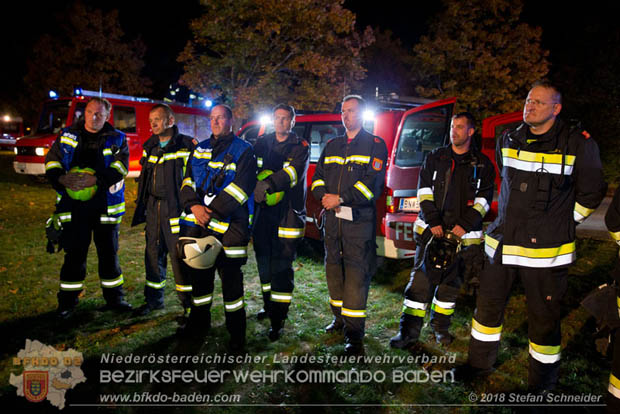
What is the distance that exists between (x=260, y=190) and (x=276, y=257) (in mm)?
712

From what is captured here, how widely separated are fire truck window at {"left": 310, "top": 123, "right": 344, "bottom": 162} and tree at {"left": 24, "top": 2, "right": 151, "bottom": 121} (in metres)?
23.0

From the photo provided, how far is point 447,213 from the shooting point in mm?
3344

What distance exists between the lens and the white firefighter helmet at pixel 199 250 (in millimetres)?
3043

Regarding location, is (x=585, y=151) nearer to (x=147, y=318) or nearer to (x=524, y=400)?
(x=524, y=400)

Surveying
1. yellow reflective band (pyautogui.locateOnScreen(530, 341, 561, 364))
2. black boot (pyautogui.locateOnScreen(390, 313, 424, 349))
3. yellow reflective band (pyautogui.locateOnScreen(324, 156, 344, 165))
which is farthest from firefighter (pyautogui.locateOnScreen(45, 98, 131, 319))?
yellow reflective band (pyautogui.locateOnScreen(530, 341, 561, 364))

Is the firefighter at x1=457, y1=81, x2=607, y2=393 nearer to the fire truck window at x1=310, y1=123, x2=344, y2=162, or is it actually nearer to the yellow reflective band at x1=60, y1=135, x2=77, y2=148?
the fire truck window at x1=310, y1=123, x2=344, y2=162

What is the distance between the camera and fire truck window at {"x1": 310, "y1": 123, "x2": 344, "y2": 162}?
18.0 feet

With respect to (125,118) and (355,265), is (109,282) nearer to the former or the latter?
(355,265)

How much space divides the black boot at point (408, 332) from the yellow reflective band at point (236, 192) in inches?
67.7

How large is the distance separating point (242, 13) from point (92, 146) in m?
11.6

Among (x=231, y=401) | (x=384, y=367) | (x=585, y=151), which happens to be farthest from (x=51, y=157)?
(x=585, y=151)

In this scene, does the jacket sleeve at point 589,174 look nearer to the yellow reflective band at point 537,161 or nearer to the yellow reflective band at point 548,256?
the yellow reflective band at point 537,161

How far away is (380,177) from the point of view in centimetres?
342

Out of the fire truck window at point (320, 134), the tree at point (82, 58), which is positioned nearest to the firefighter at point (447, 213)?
the fire truck window at point (320, 134)
